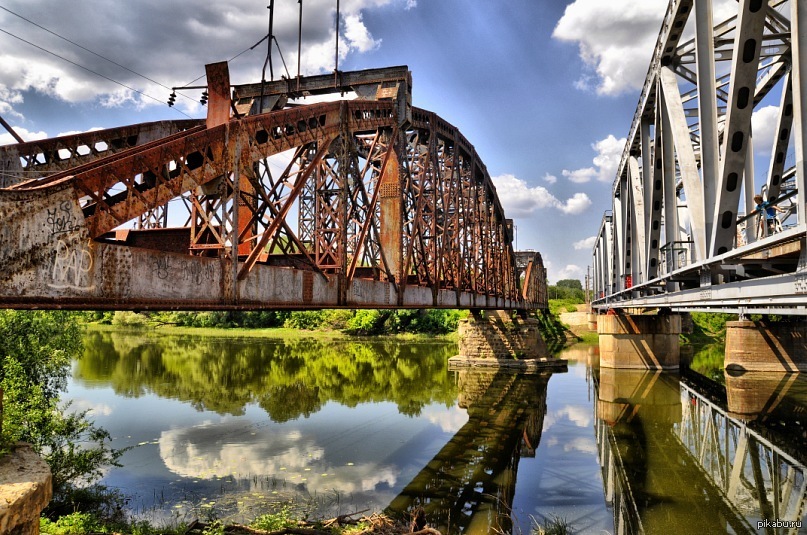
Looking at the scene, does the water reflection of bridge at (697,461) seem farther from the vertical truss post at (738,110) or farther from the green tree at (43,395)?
the green tree at (43,395)

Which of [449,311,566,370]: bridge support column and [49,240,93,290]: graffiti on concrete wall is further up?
[49,240,93,290]: graffiti on concrete wall

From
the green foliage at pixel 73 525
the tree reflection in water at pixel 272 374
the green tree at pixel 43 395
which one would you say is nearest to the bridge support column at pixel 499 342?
the tree reflection in water at pixel 272 374

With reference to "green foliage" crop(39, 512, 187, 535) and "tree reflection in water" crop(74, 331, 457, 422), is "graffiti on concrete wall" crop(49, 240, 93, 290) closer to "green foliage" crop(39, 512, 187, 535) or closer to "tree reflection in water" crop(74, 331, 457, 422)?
"green foliage" crop(39, 512, 187, 535)

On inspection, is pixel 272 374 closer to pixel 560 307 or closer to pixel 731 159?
pixel 731 159

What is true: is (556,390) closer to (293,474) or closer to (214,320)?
(293,474)

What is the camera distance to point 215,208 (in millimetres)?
9117

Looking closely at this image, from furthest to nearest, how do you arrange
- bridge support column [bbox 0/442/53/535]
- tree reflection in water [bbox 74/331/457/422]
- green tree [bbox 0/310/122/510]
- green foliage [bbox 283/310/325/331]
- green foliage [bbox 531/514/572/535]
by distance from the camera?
green foliage [bbox 283/310/325/331] → tree reflection in water [bbox 74/331/457/422] → green tree [bbox 0/310/122/510] → green foliage [bbox 531/514/572/535] → bridge support column [bbox 0/442/53/535]

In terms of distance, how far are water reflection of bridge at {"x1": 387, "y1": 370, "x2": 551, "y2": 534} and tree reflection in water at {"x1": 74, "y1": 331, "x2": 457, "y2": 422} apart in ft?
11.6

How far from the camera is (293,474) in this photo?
53.5 ft

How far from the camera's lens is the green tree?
1338 cm

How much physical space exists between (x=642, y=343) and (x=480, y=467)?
25.8m

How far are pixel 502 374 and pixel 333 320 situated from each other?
151ft

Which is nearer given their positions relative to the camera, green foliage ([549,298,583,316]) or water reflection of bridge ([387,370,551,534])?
water reflection of bridge ([387,370,551,534])

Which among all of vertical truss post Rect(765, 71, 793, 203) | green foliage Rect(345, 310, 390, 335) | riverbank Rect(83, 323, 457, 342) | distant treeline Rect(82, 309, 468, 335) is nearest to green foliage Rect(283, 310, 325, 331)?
distant treeline Rect(82, 309, 468, 335)
